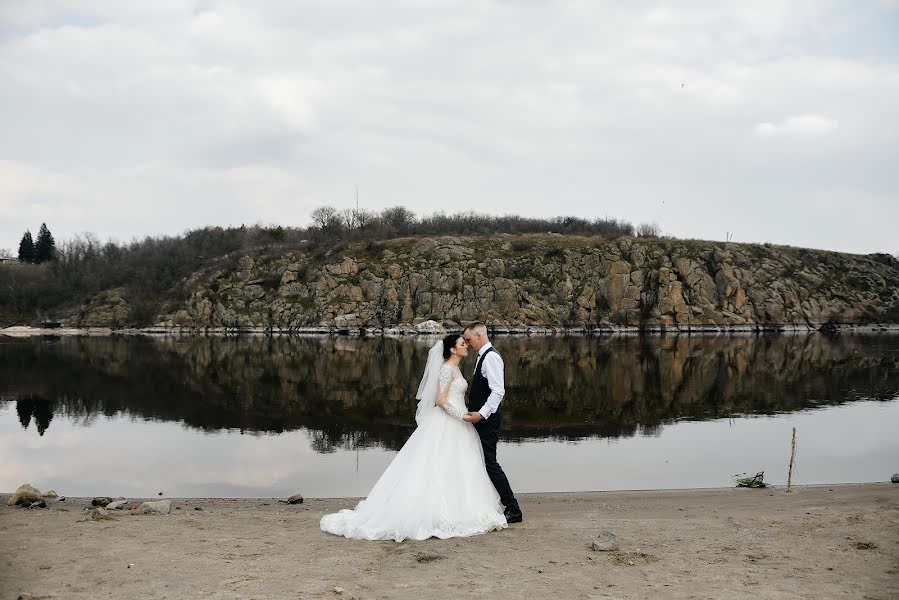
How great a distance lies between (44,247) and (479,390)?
16927 cm

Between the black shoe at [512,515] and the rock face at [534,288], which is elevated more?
the rock face at [534,288]

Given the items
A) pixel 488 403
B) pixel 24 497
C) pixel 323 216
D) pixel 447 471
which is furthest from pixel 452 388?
pixel 323 216

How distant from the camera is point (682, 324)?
322 ft

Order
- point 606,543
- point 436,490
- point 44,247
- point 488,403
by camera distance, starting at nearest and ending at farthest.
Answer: point 606,543 → point 436,490 → point 488,403 → point 44,247

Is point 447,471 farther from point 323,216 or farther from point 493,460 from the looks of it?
point 323,216

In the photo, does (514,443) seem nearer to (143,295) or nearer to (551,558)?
(551,558)

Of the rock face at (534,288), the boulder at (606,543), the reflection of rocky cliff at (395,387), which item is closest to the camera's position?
the boulder at (606,543)

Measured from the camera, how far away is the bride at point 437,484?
931 cm

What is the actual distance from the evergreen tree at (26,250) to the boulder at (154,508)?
16609cm

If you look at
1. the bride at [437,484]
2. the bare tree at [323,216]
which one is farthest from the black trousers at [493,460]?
the bare tree at [323,216]

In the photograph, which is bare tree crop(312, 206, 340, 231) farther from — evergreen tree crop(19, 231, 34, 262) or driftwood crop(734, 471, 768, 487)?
driftwood crop(734, 471, 768, 487)

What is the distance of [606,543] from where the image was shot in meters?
8.59

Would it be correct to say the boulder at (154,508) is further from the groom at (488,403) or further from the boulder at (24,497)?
the groom at (488,403)

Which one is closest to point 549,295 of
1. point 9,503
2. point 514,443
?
point 514,443
